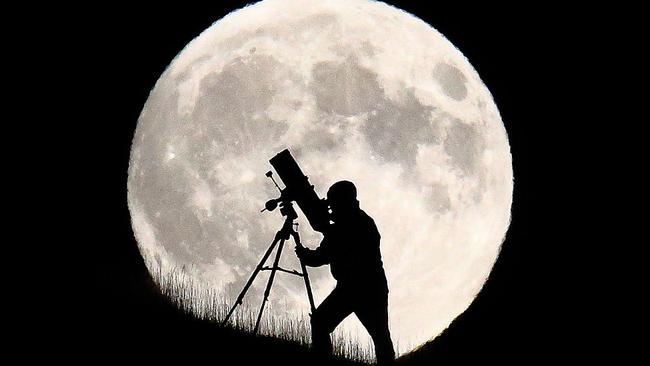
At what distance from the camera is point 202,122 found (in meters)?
13.0

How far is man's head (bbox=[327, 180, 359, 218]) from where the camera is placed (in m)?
9.10

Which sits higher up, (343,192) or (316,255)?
(343,192)

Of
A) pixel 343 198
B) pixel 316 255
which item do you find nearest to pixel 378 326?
pixel 316 255

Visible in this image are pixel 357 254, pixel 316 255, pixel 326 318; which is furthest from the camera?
pixel 316 255

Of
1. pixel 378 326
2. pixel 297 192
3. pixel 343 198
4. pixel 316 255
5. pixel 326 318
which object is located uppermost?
pixel 297 192

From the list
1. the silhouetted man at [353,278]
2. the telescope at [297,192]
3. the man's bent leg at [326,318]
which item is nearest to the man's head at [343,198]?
the silhouetted man at [353,278]

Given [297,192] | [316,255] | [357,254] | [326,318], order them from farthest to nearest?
[297,192] < [316,255] < [326,318] < [357,254]

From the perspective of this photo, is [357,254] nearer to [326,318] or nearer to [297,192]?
[326,318]

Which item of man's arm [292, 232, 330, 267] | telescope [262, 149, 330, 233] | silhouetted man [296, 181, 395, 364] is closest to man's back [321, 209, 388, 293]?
silhouetted man [296, 181, 395, 364]

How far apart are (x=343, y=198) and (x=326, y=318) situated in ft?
3.83

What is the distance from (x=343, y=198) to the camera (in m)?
9.10

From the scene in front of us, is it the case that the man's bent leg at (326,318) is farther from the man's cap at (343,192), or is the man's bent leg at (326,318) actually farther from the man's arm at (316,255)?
the man's cap at (343,192)

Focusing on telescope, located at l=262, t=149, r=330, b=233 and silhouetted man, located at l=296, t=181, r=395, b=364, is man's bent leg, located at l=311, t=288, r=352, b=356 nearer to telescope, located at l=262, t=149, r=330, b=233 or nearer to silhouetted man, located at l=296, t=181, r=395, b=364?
silhouetted man, located at l=296, t=181, r=395, b=364

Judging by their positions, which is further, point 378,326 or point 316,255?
point 316,255
